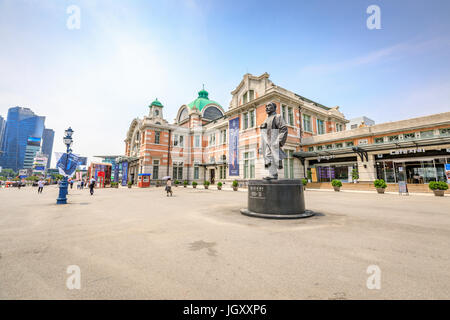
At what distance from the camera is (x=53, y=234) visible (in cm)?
459

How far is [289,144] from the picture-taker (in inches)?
881

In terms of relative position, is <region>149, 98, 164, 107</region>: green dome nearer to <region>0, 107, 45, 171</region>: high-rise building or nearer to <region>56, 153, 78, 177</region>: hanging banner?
<region>56, 153, 78, 177</region>: hanging banner

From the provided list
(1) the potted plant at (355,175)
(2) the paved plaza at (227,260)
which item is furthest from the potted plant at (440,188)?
(2) the paved plaza at (227,260)

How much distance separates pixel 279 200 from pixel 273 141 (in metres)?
2.71

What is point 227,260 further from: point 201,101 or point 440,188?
point 201,101

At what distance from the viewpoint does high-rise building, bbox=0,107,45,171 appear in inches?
5394

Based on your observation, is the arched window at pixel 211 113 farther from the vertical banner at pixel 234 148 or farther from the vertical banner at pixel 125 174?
the vertical banner at pixel 125 174

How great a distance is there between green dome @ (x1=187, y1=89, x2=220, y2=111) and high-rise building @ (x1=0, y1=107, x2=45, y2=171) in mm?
156559

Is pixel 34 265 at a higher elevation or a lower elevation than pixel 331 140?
lower

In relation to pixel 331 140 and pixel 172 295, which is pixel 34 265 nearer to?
pixel 172 295

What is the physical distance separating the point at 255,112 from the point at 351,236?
65.4 ft

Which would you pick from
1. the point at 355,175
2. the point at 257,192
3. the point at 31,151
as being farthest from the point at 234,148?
the point at 31,151

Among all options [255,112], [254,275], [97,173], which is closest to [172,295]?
[254,275]

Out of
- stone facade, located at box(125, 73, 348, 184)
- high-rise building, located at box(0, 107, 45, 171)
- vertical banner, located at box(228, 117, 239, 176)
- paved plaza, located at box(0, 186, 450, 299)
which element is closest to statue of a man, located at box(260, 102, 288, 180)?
paved plaza, located at box(0, 186, 450, 299)
